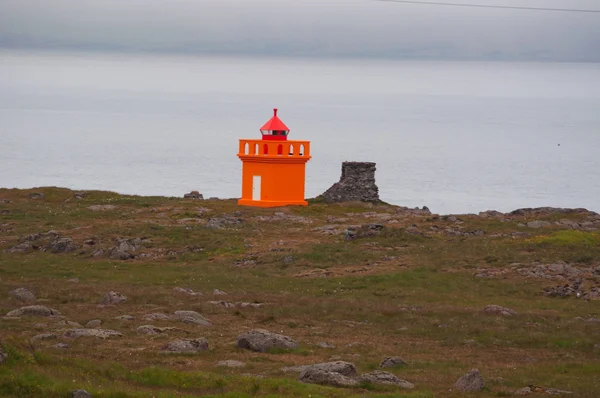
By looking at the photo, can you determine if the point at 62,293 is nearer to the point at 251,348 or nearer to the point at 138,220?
the point at 251,348

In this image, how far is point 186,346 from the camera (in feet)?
88.0

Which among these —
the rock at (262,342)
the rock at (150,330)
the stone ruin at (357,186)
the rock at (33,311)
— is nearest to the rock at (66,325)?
the rock at (33,311)

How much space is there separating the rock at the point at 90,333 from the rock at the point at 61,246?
19277mm

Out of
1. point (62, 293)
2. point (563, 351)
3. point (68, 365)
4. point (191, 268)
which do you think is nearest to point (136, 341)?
point (68, 365)

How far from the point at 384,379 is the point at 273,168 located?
37121mm

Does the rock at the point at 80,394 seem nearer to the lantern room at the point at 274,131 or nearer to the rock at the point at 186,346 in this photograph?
the rock at the point at 186,346

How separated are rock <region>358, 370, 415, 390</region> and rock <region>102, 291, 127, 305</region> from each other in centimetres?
1246

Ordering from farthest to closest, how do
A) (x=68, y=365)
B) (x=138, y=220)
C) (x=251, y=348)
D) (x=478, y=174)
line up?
(x=478, y=174) → (x=138, y=220) → (x=251, y=348) → (x=68, y=365)

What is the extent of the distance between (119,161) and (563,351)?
165 m

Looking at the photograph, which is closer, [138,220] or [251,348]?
[251,348]

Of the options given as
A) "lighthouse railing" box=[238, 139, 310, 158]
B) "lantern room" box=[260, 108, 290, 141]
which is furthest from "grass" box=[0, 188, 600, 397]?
"lantern room" box=[260, 108, 290, 141]

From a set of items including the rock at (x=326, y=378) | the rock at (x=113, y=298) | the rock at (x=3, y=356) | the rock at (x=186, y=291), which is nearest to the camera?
the rock at (x=3, y=356)

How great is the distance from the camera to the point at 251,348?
2766 cm

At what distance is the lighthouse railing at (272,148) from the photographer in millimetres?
60500
